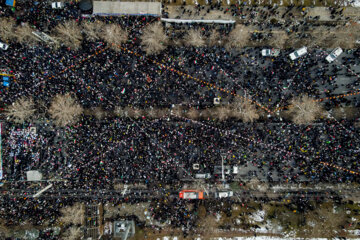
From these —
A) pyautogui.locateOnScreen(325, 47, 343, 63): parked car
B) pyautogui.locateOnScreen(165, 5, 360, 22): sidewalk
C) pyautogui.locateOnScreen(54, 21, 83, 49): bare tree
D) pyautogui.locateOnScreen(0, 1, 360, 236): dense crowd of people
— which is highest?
pyautogui.locateOnScreen(165, 5, 360, 22): sidewalk

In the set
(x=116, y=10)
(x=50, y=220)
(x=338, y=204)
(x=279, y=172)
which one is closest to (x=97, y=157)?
(x=50, y=220)

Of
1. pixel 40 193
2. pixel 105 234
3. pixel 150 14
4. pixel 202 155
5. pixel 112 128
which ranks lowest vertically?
pixel 105 234

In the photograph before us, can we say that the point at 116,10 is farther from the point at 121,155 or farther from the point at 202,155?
the point at 202,155

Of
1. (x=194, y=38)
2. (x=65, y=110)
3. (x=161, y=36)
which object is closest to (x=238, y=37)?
(x=194, y=38)

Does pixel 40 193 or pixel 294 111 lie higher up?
pixel 294 111

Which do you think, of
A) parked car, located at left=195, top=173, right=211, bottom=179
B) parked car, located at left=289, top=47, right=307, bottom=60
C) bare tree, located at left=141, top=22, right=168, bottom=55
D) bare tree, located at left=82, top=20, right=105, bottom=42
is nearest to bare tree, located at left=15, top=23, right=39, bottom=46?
bare tree, located at left=82, top=20, right=105, bottom=42

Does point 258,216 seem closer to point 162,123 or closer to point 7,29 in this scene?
point 162,123

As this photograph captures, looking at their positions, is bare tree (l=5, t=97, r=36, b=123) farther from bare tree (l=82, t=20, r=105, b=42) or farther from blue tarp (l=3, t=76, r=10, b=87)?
bare tree (l=82, t=20, r=105, b=42)
